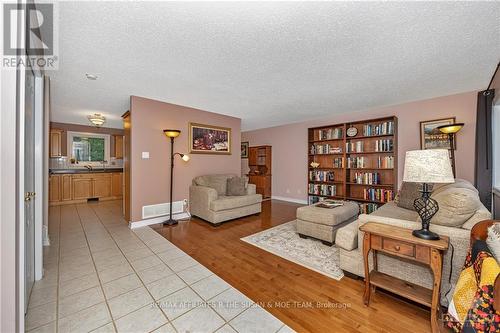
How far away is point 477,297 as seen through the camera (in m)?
1.04

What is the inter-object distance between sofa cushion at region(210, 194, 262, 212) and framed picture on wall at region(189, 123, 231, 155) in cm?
135

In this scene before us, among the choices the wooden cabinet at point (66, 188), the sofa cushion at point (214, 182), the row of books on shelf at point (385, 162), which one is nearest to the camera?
the row of books on shelf at point (385, 162)

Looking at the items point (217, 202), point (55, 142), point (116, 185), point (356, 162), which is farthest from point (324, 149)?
point (55, 142)

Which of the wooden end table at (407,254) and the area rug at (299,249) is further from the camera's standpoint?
the area rug at (299,249)

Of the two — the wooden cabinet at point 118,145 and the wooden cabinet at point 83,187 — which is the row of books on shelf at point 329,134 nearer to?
the wooden cabinet at point 83,187

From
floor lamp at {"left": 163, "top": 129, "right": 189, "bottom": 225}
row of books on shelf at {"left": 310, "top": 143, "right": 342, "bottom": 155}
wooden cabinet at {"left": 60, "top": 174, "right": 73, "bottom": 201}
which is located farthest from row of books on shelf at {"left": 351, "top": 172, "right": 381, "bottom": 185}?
wooden cabinet at {"left": 60, "top": 174, "right": 73, "bottom": 201}

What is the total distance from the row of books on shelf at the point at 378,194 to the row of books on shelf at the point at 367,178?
0.55 feet

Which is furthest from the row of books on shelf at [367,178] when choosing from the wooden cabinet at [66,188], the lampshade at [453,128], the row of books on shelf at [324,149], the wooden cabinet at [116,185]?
Answer: the wooden cabinet at [66,188]

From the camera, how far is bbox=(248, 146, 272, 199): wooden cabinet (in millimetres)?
6758

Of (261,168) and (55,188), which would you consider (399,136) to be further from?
(55,188)

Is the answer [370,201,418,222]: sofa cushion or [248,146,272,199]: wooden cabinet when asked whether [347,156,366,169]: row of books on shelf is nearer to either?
[370,201,418,222]: sofa cushion

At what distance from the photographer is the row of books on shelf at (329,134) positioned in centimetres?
493

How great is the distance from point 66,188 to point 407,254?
7.57 metres

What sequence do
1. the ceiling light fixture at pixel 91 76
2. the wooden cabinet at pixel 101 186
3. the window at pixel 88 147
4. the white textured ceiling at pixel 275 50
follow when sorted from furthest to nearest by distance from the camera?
the window at pixel 88 147
the wooden cabinet at pixel 101 186
the ceiling light fixture at pixel 91 76
the white textured ceiling at pixel 275 50
